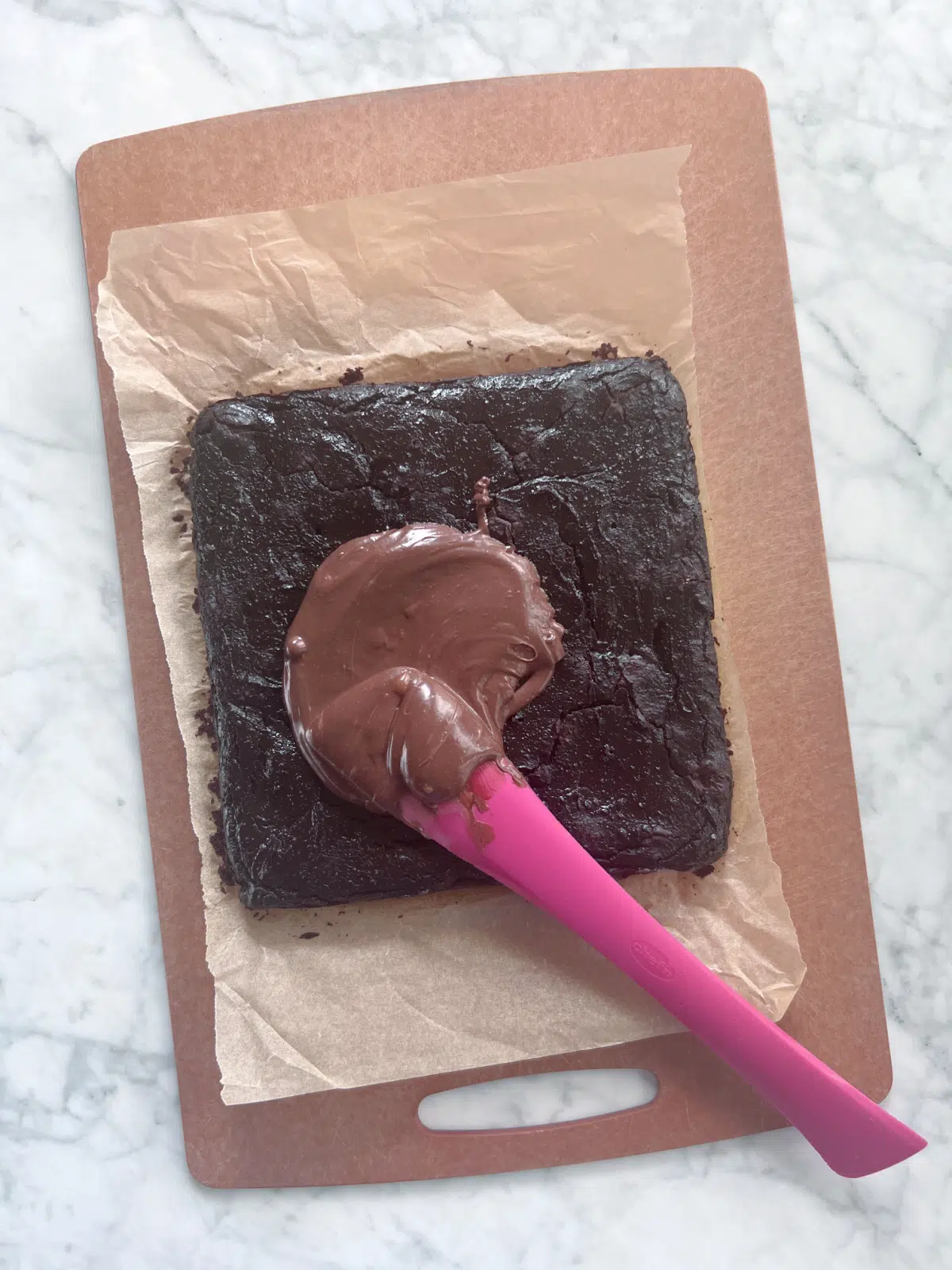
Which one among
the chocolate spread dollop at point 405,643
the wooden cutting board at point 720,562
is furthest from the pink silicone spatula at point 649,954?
the wooden cutting board at point 720,562

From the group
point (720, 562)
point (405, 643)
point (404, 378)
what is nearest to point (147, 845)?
point (405, 643)

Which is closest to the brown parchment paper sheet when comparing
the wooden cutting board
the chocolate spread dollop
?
Answer: the wooden cutting board

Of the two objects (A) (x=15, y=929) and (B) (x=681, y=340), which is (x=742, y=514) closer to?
(B) (x=681, y=340)

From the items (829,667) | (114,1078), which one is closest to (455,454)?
(829,667)

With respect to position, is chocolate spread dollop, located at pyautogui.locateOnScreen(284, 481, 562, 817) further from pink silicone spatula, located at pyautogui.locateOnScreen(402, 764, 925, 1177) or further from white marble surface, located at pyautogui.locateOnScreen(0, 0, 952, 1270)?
white marble surface, located at pyautogui.locateOnScreen(0, 0, 952, 1270)

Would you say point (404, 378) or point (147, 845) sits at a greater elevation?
point (404, 378)

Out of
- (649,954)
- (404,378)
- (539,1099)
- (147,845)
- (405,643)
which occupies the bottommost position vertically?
(539,1099)

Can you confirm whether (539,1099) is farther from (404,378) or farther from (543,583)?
(404,378)
